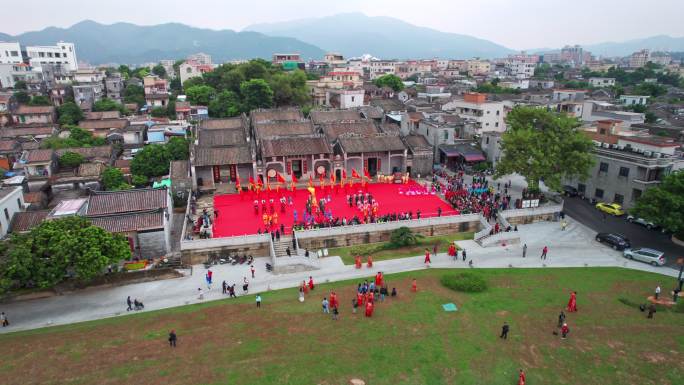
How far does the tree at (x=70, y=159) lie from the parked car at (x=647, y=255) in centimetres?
5158

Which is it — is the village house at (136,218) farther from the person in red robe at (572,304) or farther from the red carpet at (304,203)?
the person in red robe at (572,304)

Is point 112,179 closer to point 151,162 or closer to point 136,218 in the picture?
point 151,162

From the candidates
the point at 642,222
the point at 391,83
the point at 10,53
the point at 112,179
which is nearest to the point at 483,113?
the point at 642,222

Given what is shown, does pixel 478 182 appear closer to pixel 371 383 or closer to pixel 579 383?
pixel 579 383

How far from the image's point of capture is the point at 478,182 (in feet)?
149

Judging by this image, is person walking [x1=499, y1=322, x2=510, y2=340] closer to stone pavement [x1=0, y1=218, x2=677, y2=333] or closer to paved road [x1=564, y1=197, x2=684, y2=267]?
stone pavement [x1=0, y1=218, x2=677, y2=333]

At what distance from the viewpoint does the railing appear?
3312cm

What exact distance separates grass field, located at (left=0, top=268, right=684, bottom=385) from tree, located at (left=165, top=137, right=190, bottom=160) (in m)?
26.5

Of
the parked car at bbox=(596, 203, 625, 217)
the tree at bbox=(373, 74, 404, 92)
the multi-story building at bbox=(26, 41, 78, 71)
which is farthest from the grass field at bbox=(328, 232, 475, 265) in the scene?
the multi-story building at bbox=(26, 41, 78, 71)

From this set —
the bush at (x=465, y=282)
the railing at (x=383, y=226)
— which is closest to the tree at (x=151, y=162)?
the railing at (x=383, y=226)

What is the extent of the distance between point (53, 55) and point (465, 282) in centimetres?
13392

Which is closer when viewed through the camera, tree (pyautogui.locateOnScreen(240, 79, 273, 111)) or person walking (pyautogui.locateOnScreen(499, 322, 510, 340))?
person walking (pyautogui.locateOnScreen(499, 322, 510, 340))

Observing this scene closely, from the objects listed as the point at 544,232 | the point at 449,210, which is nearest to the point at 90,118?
the point at 449,210

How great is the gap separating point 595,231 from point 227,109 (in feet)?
177
